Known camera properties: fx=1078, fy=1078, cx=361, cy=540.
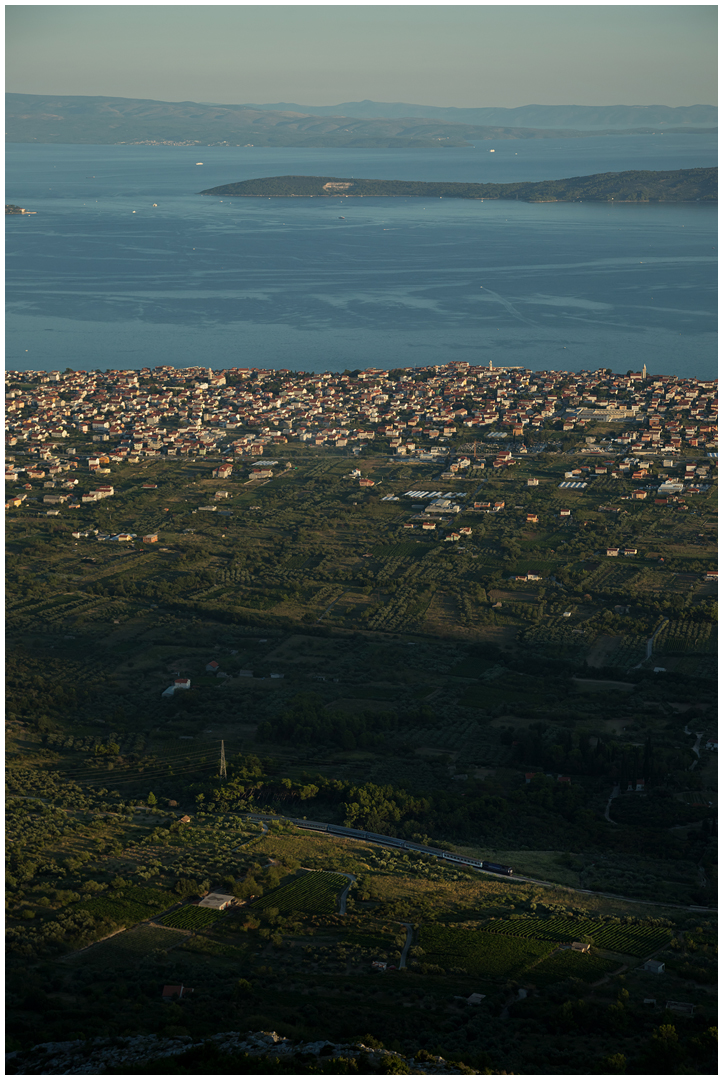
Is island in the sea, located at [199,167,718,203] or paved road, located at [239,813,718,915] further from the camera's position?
island in the sea, located at [199,167,718,203]

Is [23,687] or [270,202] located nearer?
[23,687]

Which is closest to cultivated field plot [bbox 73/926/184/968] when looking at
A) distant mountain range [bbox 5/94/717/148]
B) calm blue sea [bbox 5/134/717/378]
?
calm blue sea [bbox 5/134/717/378]

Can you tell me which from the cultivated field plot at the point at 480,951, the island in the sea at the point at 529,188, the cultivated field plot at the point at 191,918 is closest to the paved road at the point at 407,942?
the cultivated field plot at the point at 480,951

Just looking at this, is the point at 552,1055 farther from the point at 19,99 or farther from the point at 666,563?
the point at 19,99

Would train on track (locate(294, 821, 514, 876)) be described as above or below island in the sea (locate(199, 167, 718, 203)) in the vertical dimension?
below

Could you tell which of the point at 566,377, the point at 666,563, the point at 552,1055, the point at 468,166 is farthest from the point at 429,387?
the point at 468,166

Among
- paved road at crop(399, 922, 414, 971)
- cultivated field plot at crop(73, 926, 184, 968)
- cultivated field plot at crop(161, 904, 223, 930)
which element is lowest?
cultivated field plot at crop(161, 904, 223, 930)

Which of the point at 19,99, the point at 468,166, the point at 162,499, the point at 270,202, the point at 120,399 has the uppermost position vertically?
the point at 19,99

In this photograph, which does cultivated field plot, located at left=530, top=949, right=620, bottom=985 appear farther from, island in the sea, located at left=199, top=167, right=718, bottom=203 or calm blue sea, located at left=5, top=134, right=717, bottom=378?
island in the sea, located at left=199, top=167, right=718, bottom=203
